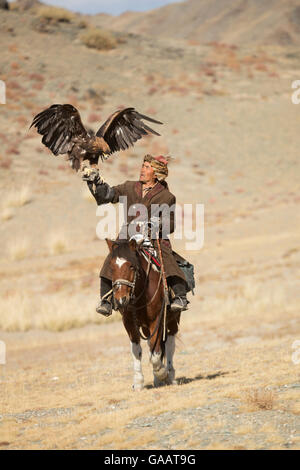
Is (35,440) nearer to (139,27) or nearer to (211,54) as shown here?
(211,54)

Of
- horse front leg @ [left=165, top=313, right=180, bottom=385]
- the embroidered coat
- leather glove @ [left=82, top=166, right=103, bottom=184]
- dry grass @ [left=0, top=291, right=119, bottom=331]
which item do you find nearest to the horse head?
the embroidered coat

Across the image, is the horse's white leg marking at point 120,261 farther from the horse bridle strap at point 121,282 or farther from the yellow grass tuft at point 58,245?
the yellow grass tuft at point 58,245

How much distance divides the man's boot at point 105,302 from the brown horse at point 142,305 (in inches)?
7.4

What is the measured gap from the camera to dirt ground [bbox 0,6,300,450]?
7.01 m

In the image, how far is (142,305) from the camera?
8.06 m

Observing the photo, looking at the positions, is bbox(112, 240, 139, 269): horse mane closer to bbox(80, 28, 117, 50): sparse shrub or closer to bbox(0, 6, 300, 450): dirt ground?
bbox(0, 6, 300, 450): dirt ground

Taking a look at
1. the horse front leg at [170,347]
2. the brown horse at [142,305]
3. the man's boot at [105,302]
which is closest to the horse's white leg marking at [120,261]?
the brown horse at [142,305]

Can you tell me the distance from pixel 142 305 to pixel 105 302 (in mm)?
552

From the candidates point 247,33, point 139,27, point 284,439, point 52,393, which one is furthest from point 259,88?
point 139,27

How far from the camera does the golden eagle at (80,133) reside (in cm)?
740

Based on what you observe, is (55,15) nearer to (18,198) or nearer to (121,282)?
(18,198)

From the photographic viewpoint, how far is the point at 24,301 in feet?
62.3

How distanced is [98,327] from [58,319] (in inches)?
45.9

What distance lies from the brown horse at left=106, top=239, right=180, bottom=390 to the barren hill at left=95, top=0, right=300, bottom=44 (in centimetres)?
10452
